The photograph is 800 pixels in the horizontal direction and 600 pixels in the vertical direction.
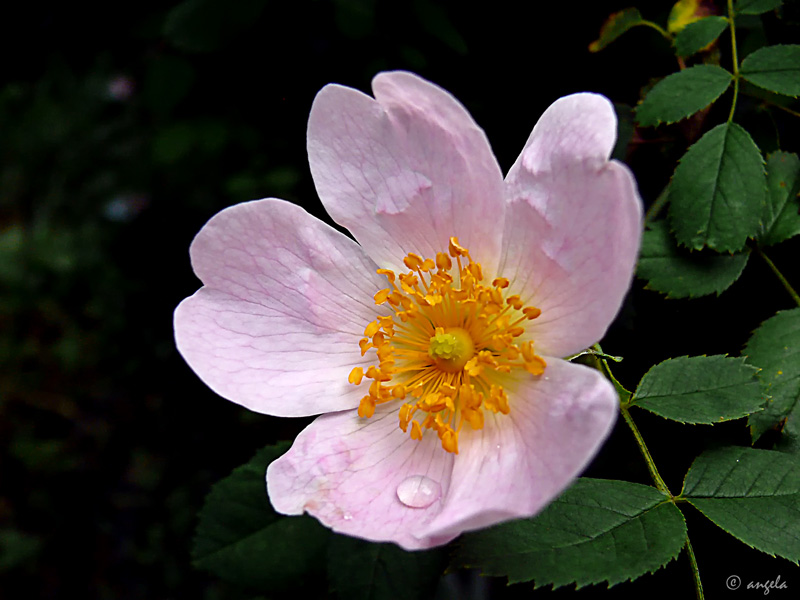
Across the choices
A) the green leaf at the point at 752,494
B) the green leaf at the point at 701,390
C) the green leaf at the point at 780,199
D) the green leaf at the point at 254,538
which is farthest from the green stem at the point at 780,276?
the green leaf at the point at 254,538

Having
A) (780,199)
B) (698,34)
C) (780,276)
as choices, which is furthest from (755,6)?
(780,276)

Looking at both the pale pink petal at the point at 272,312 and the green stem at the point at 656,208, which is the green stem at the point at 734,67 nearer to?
the green stem at the point at 656,208

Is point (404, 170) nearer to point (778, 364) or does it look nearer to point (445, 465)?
point (445, 465)

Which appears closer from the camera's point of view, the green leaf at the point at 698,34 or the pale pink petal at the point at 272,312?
the pale pink petal at the point at 272,312

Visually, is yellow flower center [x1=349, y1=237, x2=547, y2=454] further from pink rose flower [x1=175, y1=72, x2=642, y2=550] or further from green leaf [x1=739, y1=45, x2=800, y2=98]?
green leaf [x1=739, y1=45, x2=800, y2=98]

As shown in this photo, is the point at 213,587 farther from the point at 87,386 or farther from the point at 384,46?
the point at 384,46
